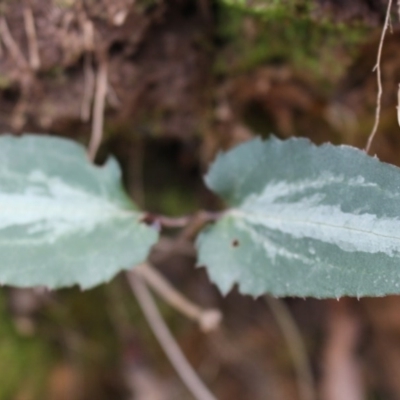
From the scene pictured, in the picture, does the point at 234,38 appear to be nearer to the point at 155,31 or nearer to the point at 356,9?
the point at 155,31

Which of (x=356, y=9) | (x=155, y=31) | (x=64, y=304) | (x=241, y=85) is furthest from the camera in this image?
(x=64, y=304)

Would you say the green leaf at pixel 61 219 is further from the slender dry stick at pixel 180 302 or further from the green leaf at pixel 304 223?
the slender dry stick at pixel 180 302

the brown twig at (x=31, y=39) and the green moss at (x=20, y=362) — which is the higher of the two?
the brown twig at (x=31, y=39)

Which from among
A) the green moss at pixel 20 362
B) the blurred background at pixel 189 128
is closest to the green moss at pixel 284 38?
the blurred background at pixel 189 128

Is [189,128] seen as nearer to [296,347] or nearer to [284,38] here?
[284,38]

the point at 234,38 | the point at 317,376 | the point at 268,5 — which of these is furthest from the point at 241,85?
the point at 317,376

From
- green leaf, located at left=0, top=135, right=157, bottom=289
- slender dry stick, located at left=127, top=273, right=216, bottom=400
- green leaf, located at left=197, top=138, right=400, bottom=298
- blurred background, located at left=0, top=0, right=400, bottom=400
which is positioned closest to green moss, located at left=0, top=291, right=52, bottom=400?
blurred background, located at left=0, top=0, right=400, bottom=400

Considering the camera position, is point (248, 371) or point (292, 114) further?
point (248, 371)

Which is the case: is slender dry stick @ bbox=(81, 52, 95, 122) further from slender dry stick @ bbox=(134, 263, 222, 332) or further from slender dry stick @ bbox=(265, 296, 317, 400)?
slender dry stick @ bbox=(265, 296, 317, 400)
